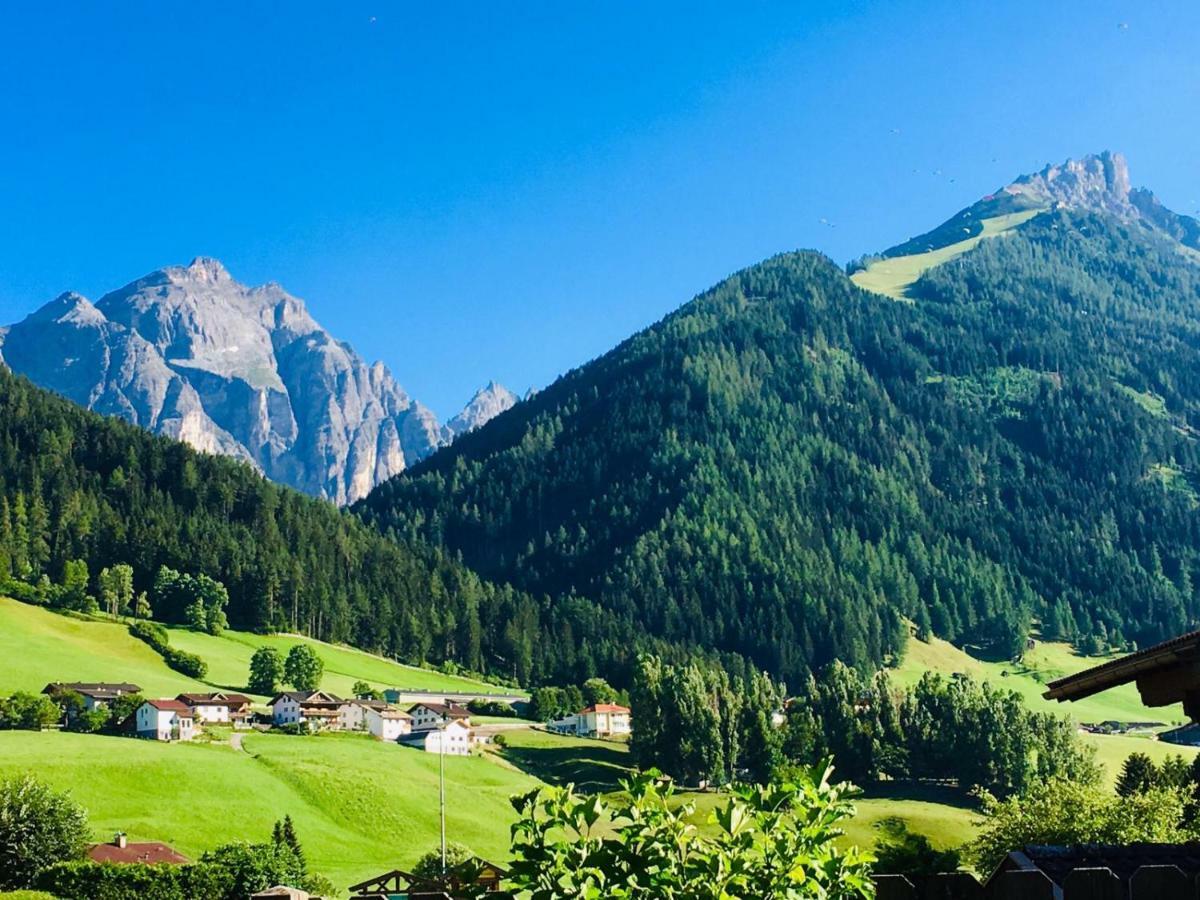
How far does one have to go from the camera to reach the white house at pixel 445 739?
13650cm

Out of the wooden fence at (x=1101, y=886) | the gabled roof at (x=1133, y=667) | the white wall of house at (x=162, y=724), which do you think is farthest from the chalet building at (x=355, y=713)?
the wooden fence at (x=1101, y=886)

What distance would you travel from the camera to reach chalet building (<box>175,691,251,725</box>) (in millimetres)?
130500

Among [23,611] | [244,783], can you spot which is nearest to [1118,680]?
[244,783]

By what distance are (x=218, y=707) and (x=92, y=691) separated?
1425 cm

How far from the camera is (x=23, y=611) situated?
165750mm

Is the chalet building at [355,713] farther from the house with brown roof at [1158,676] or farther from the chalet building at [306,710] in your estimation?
the house with brown roof at [1158,676]

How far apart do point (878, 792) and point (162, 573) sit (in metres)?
129

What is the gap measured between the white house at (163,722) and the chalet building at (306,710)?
17.2m

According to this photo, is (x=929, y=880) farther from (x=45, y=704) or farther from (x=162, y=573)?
(x=162, y=573)

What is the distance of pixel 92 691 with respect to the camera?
12975cm

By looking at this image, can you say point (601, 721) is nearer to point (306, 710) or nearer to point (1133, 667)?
point (306, 710)

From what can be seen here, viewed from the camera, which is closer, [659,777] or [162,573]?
[659,777]

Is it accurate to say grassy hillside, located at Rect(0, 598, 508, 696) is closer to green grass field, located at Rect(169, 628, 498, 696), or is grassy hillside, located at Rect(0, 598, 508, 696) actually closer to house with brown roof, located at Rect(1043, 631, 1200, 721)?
green grass field, located at Rect(169, 628, 498, 696)

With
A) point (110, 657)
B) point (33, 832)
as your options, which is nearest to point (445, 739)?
point (110, 657)
